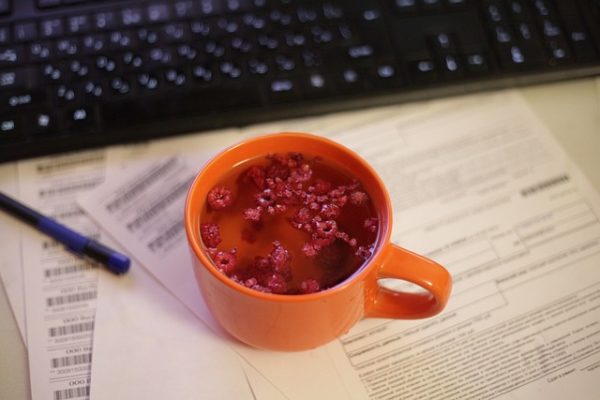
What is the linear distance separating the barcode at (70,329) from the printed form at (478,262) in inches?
0.5

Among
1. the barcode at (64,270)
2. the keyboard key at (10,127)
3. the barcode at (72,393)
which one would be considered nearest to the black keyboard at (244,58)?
the keyboard key at (10,127)

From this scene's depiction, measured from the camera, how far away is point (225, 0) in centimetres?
58

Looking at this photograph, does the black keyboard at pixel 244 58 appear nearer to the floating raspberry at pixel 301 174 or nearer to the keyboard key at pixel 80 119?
the keyboard key at pixel 80 119

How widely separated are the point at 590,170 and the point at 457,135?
0.12 metres

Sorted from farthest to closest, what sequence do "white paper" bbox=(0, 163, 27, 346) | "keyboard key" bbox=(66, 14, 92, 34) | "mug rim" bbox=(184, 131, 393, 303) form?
"keyboard key" bbox=(66, 14, 92, 34), "white paper" bbox=(0, 163, 27, 346), "mug rim" bbox=(184, 131, 393, 303)

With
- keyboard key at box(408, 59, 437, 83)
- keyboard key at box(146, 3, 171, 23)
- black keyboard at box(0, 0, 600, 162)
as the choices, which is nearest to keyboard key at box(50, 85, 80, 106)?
black keyboard at box(0, 0, 600, 162)

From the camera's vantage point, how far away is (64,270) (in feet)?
1.57

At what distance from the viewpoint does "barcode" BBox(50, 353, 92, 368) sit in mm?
434

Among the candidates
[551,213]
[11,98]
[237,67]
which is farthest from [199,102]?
[551,213]

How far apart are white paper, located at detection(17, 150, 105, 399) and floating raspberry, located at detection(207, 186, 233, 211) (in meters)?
0.14

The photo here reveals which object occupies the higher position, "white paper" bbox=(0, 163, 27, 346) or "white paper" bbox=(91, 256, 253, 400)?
"white paper" bbox=(0, 163, 27, 346)

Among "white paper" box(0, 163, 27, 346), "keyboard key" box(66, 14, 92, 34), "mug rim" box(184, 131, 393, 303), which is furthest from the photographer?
A: "keyboard key" box(66, 14, 92, 34)

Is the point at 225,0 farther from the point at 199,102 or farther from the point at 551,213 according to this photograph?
the point at 551,213

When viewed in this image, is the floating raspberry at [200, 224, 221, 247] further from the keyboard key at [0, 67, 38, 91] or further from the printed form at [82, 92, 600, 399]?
the keyboard key at [0, 67, 38, 91]
